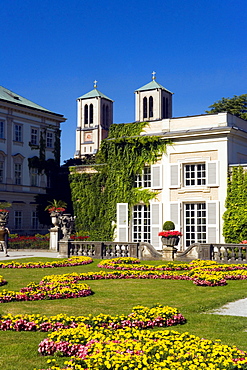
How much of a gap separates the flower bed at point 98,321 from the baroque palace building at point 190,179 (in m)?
17.9

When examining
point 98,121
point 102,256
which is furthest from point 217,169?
point 98,121

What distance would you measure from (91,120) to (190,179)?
7542 cm

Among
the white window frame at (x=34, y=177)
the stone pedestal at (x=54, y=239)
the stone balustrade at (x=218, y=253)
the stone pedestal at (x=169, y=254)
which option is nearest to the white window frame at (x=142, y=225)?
the stone pedestal at (x=54, y=239)

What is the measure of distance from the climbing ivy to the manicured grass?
11.0 m

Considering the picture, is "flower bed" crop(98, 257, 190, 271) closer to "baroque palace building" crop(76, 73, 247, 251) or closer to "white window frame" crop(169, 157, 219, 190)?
"baroque palace building" crop(76, 73, 247, 251)

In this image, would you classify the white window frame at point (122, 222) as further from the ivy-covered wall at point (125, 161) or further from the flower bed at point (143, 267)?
the flower bed at point (143, 267)

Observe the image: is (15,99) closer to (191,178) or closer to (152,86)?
(191,178)

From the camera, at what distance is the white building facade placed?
85.6 feet

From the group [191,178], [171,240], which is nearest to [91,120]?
[191,178]

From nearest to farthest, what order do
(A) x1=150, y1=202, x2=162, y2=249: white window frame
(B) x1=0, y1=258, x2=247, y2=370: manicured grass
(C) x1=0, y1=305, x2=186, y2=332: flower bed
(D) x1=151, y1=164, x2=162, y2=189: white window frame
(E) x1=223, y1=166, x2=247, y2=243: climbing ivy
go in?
(B) x1=0, y1=258, x2=247, y2=370: manicured grass, (C) x1=0, y1=305, x2=186, y2=332: flower bed, (E) x1=223, y1=166, x2=247, y2=243: climbing ivy, (A) x1=150, y1=202, x2=162, y2=249: white window frame, (D) x1=151, y1=164, x2=162, y2=189: white window frame

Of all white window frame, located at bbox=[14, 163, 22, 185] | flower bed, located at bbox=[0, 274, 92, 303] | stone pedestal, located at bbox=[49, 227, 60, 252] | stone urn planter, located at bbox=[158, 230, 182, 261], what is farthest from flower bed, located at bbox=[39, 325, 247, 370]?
white window frame, located at bbox=[14, 163, 22, 185]

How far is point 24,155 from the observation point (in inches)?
1719

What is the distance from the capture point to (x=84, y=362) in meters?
5.86

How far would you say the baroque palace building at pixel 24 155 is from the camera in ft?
137
